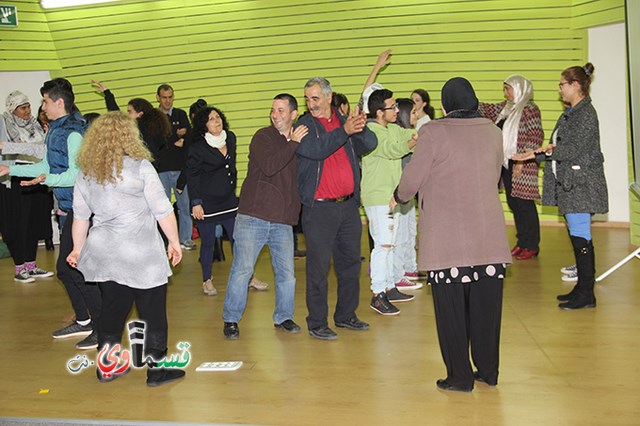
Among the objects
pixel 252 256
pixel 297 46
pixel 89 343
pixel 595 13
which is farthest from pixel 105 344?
pixel 595 13

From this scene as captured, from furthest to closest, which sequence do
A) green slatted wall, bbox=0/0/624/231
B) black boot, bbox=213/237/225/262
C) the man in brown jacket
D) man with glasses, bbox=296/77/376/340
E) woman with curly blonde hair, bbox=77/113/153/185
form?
green slatted wall, bbox=0/0/624/231, black boot, bbox=213/237/225/262, the man in brown jacket, man with glasses, bbox=296/77/376/340, woman with curly blonde hair, bbox=77/113/153/185

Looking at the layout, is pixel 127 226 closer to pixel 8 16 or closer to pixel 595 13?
pixel 595 13

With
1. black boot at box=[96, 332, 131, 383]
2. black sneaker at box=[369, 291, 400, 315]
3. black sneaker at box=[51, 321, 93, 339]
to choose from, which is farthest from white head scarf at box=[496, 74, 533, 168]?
black boot at box=[96, 332, 131, 383]

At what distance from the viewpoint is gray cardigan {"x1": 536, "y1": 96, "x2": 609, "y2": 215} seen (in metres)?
6.19

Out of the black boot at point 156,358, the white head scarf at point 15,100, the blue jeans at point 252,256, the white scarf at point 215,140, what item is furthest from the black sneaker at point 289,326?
the white head scarf at point 15,100

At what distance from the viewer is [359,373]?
484cm

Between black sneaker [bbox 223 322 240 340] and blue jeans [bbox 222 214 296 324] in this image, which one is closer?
blue jeans [bbox 222 214 296 324]

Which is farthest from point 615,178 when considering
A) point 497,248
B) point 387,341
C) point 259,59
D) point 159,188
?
point 159,188

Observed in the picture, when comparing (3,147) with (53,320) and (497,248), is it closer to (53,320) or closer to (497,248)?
(53,320)

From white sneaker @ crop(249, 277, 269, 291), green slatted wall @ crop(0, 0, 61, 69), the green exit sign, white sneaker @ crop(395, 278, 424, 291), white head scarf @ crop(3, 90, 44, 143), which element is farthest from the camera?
green slatted wall @ crop(0, 0, 61, 69)

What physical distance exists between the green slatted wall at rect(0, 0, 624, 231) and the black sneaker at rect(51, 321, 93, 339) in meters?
5.80

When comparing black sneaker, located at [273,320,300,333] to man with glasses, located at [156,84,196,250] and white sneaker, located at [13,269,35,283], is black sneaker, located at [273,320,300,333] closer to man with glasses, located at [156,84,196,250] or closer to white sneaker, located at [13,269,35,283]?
white sneaker, located at [13,269,35,283]

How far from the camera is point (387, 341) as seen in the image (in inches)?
216

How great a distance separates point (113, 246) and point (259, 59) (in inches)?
275
